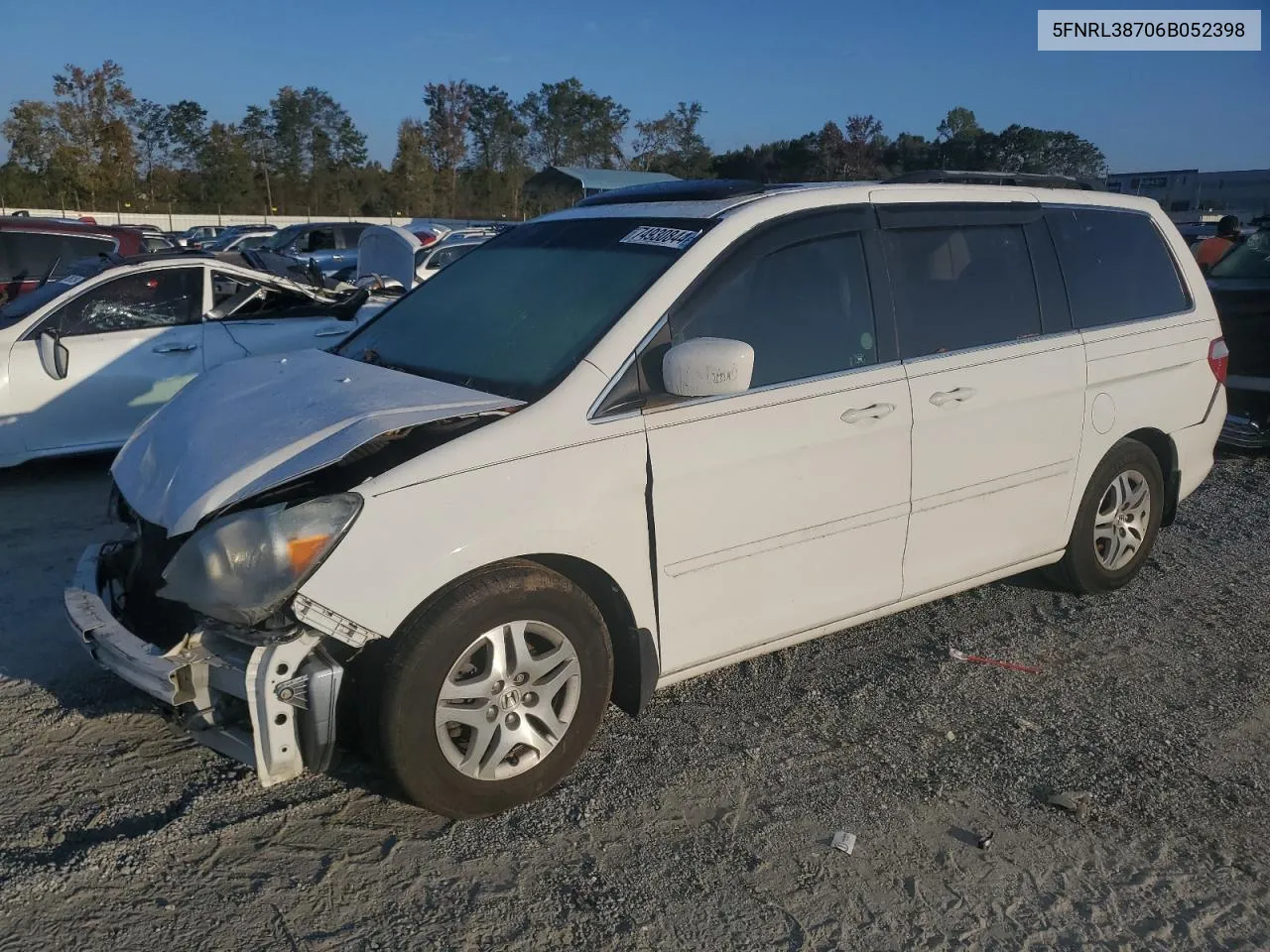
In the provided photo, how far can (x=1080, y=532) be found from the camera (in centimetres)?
473

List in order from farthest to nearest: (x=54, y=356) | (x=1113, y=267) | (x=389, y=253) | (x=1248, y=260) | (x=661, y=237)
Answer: (x=1248, y=260), (x=389, y=253), (x=54, y=356), (x=1113, y=267), (x=661, y=237)

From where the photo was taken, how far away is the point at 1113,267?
4836mm

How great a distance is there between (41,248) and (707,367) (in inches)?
397

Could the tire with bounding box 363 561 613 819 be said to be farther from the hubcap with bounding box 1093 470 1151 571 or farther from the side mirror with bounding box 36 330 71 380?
the side mirror with bounding box 36 330 71 380

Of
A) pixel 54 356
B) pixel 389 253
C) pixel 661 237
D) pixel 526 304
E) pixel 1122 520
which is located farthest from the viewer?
pixel 389 253

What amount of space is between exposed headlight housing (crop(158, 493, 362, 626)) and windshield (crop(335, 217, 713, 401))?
0.78 meters

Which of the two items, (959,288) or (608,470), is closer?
(608,470)

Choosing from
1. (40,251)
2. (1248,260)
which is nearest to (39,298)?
(40,251)

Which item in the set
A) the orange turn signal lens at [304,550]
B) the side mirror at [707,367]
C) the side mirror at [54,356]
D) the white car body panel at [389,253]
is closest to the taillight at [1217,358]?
the side mirror at [707,367]

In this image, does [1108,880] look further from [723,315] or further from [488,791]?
[723,315]

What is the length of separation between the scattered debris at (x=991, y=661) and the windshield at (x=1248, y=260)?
6.04m

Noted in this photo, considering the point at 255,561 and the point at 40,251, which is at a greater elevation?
the point at 40,251

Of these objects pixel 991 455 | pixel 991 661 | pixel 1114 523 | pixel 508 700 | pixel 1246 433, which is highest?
pixel 991 455

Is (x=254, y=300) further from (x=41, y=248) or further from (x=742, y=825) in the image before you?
(x=742, y=825)
